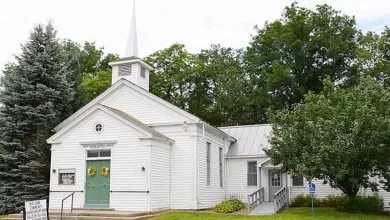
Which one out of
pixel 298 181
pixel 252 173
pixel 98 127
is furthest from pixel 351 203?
pixel 98 127

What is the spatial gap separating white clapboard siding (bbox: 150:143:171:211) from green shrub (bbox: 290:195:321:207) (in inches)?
293

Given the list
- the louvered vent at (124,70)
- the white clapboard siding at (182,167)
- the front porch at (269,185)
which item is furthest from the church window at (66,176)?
the front porch at (269,185)

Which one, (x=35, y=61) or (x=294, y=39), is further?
(x=294, y=39)

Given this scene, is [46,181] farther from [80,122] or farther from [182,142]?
[182,142]

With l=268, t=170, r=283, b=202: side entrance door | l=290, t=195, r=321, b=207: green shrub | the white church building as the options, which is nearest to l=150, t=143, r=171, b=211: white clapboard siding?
the white church building

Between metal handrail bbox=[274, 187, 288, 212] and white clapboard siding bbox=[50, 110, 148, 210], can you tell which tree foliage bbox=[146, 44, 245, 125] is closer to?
metal handrail bbox=[274, 187, 288, 212]

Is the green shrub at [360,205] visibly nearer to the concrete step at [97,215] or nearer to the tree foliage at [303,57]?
the concrete step at [97,215]

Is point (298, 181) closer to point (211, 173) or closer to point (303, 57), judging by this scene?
point (211, 173)

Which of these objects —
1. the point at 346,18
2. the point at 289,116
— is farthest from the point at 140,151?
the point at 346,18

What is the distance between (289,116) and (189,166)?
528 cm

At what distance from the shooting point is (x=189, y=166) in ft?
72.7

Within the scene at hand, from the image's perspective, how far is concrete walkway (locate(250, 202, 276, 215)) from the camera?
21139mm

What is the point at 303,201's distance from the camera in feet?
81.7

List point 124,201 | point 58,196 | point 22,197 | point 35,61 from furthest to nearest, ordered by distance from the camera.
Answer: point 35,61 → point 22,197 → point 58,196 → point 124,201
